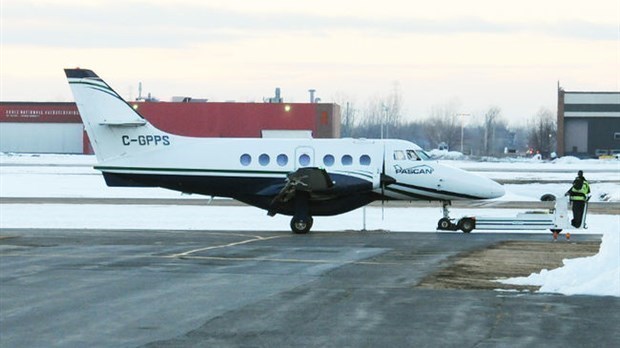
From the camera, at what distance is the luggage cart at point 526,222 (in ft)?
96.3

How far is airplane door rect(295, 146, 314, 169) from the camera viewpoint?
3194 cm

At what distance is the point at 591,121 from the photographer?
125 m

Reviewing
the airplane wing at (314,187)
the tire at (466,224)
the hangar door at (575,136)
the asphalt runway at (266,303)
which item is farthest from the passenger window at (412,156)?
the hangar door at (575,136)

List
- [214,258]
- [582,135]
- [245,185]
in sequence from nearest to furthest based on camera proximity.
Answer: [214,258] < [245,185] < [582,135]

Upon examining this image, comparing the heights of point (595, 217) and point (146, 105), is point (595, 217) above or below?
below

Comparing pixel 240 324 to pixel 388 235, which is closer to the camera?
pixel 240 324

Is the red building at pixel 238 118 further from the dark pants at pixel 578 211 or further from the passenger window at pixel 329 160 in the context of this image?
the dark pants at pixel 578 211

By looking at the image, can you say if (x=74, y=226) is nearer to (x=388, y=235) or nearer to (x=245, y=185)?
(x=245, y=185)

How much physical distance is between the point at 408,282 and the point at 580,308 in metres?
3.94

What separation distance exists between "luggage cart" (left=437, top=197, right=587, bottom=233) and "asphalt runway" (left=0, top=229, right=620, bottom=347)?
469 centimetres

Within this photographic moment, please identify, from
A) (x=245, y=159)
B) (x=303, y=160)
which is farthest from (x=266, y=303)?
(x=245, y=159)

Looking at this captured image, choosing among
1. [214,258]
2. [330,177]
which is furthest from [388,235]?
[214,258]

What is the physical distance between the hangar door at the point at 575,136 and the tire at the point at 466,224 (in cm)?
9840

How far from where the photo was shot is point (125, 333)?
13664 millimetres
